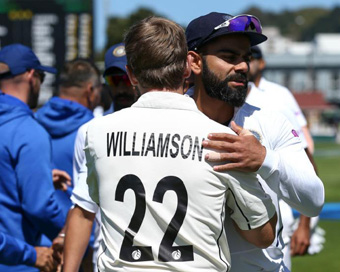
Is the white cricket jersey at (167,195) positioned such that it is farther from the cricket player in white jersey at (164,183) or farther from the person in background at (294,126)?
the person in background at (294,126)

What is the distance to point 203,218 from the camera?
2824 millimetres

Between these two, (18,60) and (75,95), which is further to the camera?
(75,95)

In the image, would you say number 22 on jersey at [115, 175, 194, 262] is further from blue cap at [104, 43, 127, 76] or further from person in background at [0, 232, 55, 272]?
blue cap at [104, 43, 127, 76]

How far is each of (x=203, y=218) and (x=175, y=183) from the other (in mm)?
167

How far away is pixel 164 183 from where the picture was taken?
2.86 meters

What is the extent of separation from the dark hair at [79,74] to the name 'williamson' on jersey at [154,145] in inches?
119

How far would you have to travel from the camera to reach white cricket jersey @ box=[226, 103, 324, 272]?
124 inches

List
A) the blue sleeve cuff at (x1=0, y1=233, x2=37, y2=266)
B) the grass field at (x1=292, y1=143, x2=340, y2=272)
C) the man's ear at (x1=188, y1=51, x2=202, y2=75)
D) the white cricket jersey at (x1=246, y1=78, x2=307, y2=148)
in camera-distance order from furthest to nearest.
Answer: the grass field at (x1=292, y1=143, x2=340, y2=272) < the white cricket jersey at (x1=246, y1=78, x2=307, y2=148) < the blue sleeve cuff at (x1=0, y1=233, x2=37, y2=266) < the man's ear at (x1=188, y1=51, x2=202, y2=75)

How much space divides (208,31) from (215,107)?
38 centimetres

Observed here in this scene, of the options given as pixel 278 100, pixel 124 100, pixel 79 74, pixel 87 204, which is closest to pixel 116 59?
pixel 124 100

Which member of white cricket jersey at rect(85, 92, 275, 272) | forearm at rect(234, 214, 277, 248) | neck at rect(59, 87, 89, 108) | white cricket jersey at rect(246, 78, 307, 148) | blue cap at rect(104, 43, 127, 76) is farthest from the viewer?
neck at rect(59, 87, 89, 108)

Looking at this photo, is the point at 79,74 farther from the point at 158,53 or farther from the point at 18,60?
the point at 158,53

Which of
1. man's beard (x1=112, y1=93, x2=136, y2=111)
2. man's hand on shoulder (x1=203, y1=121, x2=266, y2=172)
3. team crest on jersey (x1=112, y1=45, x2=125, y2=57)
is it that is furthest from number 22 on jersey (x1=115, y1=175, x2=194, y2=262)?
team crest on jersey (x1=112, y1=45, x2=125, y2=57)

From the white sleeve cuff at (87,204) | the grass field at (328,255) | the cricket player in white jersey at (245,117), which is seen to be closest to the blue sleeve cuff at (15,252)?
the white sleeve cuff at (87,204)
